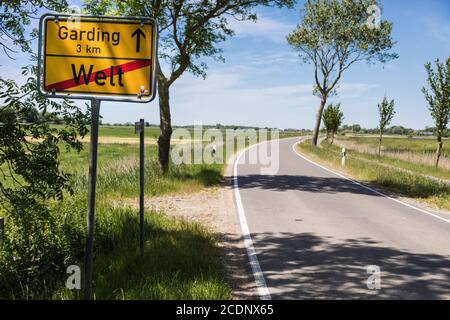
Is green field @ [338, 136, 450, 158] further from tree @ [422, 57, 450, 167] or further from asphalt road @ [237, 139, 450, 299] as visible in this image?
asphalt road @ [237, 139, 450, 299]

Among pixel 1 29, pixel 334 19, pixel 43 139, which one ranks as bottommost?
pixel 43 139

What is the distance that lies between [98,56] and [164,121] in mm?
13723

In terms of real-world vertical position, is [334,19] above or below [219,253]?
above

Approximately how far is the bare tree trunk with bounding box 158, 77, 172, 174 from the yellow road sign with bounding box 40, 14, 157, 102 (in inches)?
530

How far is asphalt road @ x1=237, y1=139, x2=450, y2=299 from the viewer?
5.52 m

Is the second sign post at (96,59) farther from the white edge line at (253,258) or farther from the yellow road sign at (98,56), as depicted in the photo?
the white edge line at (253,258)

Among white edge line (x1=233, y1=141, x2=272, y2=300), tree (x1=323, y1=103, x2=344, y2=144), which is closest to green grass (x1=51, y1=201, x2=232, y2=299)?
white edge line (x1=233, y1=141, x2=272, y2=300)

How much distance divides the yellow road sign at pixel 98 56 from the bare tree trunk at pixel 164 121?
1346 centimetres

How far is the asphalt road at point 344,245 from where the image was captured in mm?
5523

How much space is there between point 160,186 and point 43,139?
8.39 metres

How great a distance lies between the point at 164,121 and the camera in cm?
1681

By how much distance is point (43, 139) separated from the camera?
5555mm
